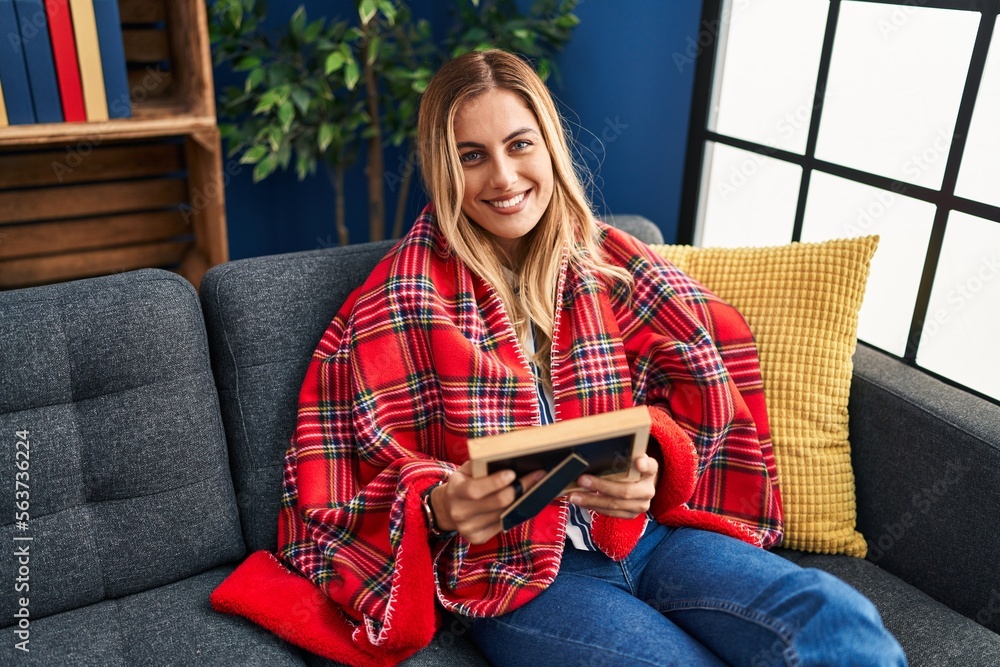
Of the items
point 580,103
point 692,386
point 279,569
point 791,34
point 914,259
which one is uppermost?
point 791,34

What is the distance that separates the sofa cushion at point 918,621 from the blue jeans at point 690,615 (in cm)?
19

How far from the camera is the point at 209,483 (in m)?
1.38

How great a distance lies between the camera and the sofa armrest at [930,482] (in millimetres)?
1295

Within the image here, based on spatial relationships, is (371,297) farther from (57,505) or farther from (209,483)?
(57,505)

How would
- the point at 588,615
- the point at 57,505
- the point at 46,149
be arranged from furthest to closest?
1. the point at 46,149
2. the point at 57,505
3. the point at 588,615

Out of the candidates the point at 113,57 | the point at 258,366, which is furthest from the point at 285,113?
the point at 258,366

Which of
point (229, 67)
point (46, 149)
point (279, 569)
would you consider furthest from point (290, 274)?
point (229, 67)

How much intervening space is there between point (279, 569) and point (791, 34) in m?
1.55

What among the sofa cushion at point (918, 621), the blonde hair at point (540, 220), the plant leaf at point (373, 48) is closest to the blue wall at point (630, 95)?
the plant leaf at point (373, 48)

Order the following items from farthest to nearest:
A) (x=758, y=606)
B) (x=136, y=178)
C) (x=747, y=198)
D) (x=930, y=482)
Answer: (x=136, y=178) < (x=747, y=198) < (x=930, y=482) < (x=758, y=606)

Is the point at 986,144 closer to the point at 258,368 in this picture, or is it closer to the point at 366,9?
the point at 258,368

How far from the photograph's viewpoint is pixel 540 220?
4.81ft

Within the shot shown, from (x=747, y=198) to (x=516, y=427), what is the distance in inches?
43.2

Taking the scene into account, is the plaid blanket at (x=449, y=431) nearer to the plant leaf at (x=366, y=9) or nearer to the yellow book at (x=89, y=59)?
the plant leaf at (x=366, y=9)
